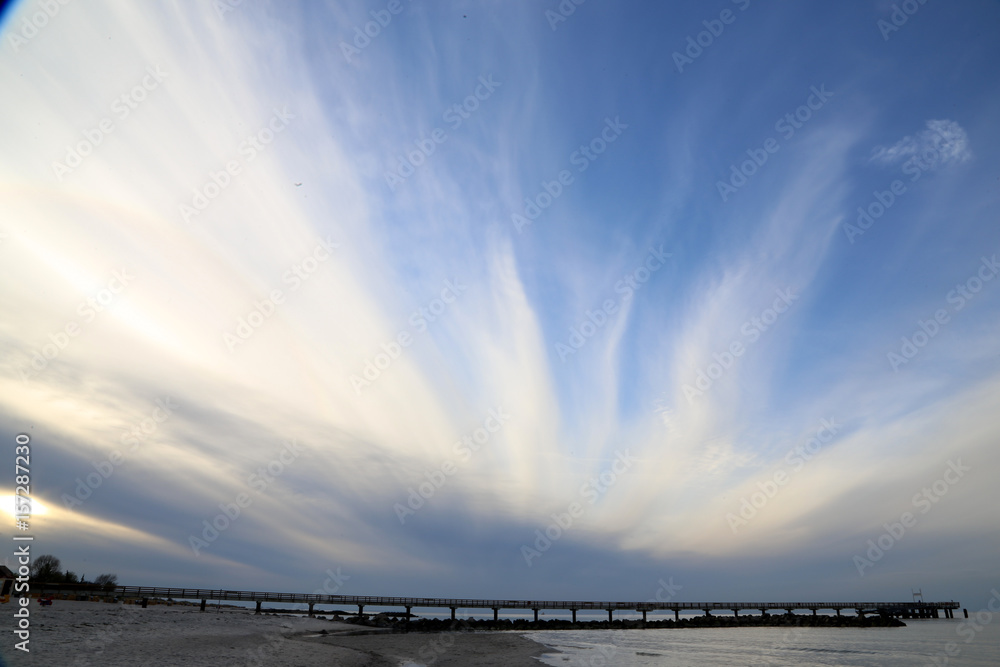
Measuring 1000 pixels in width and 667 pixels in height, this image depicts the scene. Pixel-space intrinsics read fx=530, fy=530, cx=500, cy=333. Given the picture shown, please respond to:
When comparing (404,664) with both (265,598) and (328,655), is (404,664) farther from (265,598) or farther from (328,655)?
(265,598)

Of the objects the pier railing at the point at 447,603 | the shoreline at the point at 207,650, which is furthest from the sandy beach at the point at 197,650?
the pier railing at the point at 447,603

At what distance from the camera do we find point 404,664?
30.7 metres

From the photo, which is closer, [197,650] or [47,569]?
[197,650]

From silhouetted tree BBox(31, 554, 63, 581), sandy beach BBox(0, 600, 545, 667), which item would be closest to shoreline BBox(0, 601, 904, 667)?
sandy beach BBox(0, 600, 545, 667)

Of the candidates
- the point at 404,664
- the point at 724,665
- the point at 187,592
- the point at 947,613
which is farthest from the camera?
the point at 947,613

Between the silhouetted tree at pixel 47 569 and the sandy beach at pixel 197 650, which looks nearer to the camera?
the sandy beach at pixel 197 650

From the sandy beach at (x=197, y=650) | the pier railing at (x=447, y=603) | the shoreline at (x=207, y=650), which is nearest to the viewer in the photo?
the sandy beach at (x=197, y=650)

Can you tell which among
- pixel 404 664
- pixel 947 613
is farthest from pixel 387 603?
pixel 947 613

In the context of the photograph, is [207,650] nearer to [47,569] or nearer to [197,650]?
[197,650]

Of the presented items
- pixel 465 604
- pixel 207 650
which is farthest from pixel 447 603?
pixel 207 650

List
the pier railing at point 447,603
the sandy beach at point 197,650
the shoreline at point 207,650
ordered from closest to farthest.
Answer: the sandy beach at point 197,650
the shoreline at point 207,650
the pier railing at point 447,603

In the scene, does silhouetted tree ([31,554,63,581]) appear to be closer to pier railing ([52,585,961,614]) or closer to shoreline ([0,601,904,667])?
pier railing ([52,585,961,614])

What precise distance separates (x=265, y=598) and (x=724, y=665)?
235ft

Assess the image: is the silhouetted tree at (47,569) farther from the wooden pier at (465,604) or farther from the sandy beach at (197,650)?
the sandy beach at (197,650)
